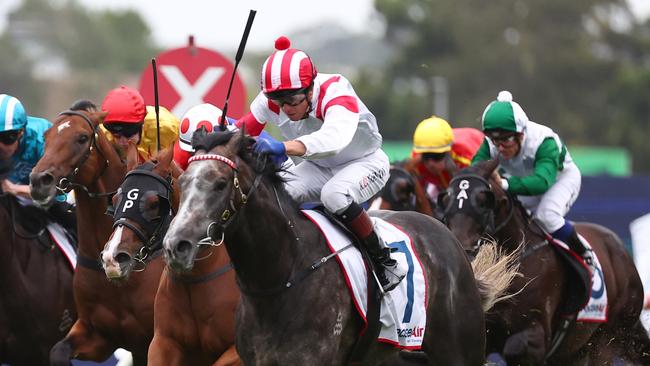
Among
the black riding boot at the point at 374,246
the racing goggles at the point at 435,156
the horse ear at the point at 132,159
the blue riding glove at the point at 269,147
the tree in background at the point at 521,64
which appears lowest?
the tree in background at the point at 521,64

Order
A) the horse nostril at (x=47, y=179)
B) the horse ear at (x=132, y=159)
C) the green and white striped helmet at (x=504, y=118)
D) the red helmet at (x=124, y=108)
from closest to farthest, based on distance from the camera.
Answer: the horse ear at (x=132, y=159) < the horse nostril at (x=47, y=179) < the red helmet at (x=124, y=108) < the green and white striped helmet at (x=504, y=118)

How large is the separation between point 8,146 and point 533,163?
11.8 ft

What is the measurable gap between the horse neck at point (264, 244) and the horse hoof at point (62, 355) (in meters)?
1.67

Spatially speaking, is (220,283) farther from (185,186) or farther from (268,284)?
(185,186)

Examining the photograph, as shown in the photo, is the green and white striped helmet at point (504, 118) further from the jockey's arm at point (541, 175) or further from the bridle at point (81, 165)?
the bridle at point (81, 165)

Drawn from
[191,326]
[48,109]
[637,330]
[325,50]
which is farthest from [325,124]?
[325,50]

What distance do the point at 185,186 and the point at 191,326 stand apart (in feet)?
4.69

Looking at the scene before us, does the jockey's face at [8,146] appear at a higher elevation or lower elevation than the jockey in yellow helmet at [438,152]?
higher

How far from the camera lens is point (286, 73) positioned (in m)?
5.76

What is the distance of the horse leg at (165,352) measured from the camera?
20.0 feet

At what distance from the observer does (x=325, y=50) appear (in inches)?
3807

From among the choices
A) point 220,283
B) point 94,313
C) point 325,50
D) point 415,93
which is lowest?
point 325,50

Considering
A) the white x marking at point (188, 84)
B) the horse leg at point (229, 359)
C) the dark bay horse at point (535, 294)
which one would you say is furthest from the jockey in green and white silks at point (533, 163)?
the horse leg at point (229, 359)

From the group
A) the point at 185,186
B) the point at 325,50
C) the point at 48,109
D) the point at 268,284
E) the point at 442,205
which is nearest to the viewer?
the point at 185,186
